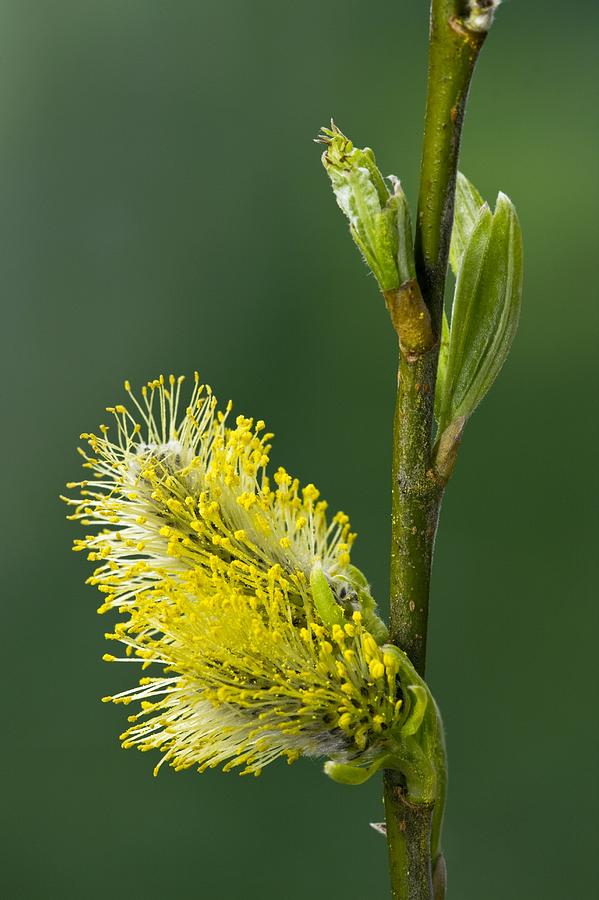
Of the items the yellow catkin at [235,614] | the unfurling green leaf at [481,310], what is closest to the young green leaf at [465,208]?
the unfurling green leaf at [481,310]

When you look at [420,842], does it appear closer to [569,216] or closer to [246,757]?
Answer: [246,757]

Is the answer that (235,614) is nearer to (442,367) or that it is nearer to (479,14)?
(442,367)

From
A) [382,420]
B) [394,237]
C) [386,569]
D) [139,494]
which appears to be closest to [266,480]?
[139,494]

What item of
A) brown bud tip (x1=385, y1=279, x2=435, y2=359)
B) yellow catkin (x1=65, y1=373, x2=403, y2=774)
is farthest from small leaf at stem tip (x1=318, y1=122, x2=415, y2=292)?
yellow catkin (x1=65, y1=373, x2=403, y2=774)

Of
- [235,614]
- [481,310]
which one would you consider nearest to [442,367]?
[481,310]

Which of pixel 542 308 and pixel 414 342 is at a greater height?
pixel 542 308

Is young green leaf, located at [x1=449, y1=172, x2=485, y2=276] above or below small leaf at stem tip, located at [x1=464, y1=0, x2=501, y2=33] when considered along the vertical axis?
below

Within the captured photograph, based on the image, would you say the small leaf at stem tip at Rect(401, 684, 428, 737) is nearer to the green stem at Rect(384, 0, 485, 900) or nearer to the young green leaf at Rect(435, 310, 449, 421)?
the green stem at Rect(384, 0, 485, 900)
